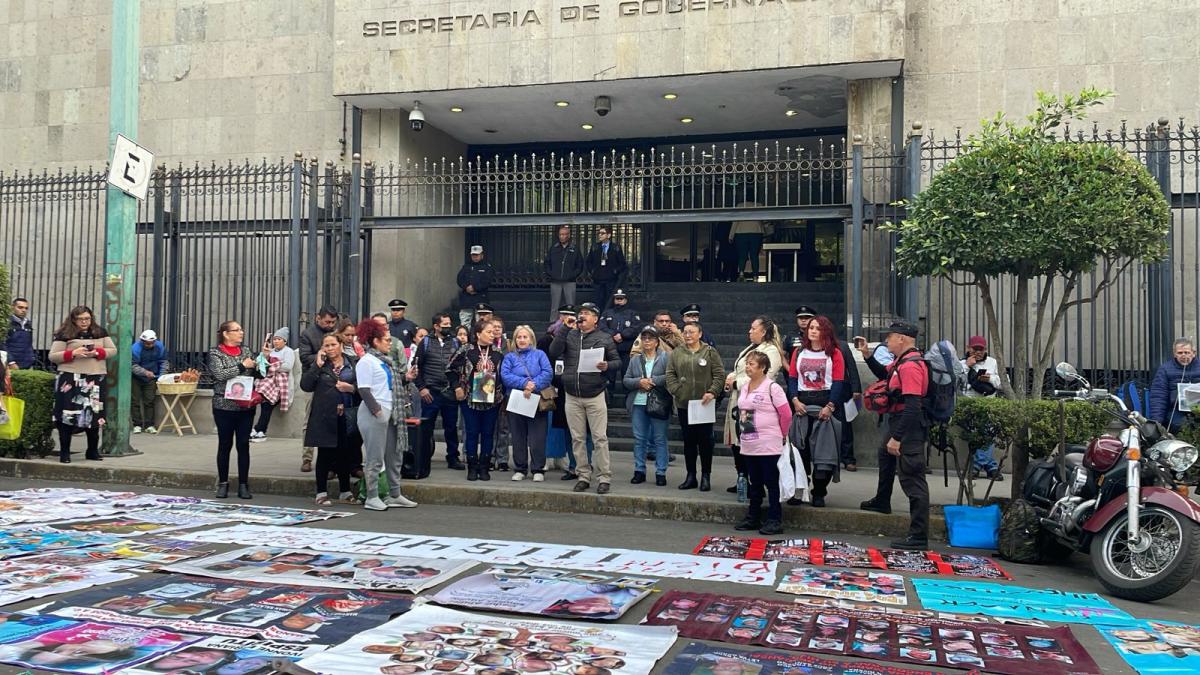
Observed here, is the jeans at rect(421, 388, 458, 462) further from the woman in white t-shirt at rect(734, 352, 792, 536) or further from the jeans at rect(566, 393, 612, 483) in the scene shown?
the woman in white t-shirt at rect(734, 352, 792, 536)

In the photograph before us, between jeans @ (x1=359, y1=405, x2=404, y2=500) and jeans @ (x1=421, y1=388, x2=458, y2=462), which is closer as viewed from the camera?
jeans @ (x1=359, y1=405, x2=404, y2=500)

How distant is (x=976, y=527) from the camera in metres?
7.84

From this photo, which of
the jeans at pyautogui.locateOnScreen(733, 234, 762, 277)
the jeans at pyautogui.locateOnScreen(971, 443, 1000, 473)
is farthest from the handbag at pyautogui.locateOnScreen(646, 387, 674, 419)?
the jeans at pyautogui.locateOnScreen(733, 234, 762, 277)

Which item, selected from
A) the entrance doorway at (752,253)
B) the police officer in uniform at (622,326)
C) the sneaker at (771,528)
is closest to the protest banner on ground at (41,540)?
the sneaker at (771,528)

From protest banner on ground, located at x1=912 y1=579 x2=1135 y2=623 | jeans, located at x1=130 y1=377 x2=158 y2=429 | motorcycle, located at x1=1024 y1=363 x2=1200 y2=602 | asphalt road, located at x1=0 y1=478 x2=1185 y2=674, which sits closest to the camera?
protest banner on ground, located at x1=912 y1=579 x2=1135 y2=623

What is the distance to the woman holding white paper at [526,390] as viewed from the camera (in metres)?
9.98

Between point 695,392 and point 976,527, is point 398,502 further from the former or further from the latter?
point 976,527

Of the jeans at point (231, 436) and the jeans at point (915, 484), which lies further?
the jeans at point (231, 436)

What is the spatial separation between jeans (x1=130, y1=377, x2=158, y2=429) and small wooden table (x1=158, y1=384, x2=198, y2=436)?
0.49 ft

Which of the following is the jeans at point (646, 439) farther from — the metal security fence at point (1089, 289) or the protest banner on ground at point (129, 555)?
the protest banner on ground at point (129, 555)

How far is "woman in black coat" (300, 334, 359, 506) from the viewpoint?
29.7 feet

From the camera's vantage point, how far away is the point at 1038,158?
809cm

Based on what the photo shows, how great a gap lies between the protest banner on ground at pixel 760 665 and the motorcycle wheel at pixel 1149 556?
97.9 inches

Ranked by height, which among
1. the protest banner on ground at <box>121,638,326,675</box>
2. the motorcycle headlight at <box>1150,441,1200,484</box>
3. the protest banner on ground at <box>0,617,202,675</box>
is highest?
the motorcycle headlight at <box>1150,441,1200,484</box>
